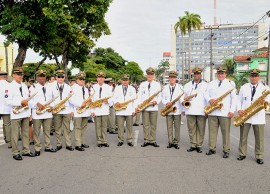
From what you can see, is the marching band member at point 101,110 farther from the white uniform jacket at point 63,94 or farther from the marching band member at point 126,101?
the white uniform jacket at point 63,94

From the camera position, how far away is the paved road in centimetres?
506

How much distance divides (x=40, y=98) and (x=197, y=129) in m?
4.26

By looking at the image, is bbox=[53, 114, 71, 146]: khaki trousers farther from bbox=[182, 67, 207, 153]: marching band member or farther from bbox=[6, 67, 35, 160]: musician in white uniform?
bbox=[182, 67, 207, 153]: marching band member

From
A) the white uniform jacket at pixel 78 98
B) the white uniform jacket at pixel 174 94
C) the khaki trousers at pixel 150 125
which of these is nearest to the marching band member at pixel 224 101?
the white uniform jacket at pixel 174 94

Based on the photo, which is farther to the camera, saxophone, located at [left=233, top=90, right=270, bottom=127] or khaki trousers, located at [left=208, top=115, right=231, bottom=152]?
khaki trousers, located at [left=208, top=115, right=231, bottom=152]

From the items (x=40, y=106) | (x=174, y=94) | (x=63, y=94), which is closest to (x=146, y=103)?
(x=174, y=94)

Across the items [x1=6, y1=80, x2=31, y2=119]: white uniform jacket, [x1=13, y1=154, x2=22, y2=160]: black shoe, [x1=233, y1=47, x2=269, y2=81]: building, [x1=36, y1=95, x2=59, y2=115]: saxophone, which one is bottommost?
[x1=13, y1=154, x2=22, y2=160]: black shoe

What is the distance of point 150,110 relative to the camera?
841cm

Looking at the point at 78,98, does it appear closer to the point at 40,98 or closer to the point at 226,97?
the point at 40,98

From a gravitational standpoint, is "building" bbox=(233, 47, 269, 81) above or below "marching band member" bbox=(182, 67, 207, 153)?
above

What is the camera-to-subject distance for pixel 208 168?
6156 mm

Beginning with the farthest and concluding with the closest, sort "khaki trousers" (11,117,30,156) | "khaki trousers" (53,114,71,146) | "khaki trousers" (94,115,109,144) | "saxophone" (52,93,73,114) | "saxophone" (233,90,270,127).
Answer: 1. "khaki trousers" (94,115,109,144)
2. "khaki trousers" (53,114,71,146)
3. "saxophone" (52,93,73,114)
4. "khaki trousers" (11,117,30,156)
5. "saxophone" (233,90,270,127)

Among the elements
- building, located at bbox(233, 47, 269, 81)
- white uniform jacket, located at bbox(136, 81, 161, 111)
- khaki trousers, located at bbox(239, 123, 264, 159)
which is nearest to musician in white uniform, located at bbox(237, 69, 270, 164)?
khaki trousers, located at bbox(239, 123, 264, 159)

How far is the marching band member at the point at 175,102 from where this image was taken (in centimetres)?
802
